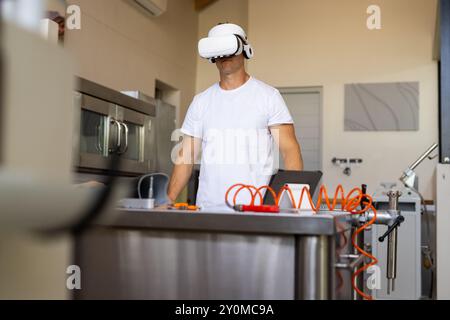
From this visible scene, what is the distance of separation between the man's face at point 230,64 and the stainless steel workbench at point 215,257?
1.14m

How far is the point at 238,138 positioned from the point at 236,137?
1 cm

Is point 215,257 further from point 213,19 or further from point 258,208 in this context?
point 213,19

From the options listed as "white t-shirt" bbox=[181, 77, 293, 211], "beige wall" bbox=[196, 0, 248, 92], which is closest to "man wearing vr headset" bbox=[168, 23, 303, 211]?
"white t-shirt" bbox=[181, 77, 293, 211]

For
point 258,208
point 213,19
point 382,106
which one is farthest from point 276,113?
point 213,19

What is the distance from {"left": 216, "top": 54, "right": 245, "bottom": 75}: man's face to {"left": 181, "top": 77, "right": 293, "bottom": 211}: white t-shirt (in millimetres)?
106

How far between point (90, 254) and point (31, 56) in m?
0.94

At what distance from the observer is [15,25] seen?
1.35 feet

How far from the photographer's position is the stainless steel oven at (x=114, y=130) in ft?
9.55

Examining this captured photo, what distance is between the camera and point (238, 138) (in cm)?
234

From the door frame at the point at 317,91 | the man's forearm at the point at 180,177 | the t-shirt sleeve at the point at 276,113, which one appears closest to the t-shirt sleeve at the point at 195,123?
the man's forearm at the point at 180,177

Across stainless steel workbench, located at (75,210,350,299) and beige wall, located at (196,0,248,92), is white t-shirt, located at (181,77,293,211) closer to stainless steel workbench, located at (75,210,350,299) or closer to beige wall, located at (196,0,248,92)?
stainless steel workbench, located at (75,210,350,299)

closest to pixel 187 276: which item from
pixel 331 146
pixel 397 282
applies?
pixel 397 282

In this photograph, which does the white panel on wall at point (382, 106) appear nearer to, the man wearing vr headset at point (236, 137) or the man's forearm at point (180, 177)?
the man wearing vr headset at point (236, 137)

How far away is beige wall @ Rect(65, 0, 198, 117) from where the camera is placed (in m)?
3.81
